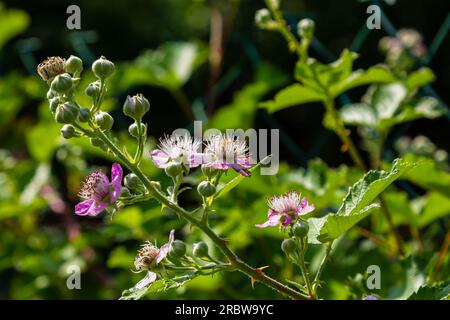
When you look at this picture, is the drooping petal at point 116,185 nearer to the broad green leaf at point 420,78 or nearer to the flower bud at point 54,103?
the flower bud at point 54,103

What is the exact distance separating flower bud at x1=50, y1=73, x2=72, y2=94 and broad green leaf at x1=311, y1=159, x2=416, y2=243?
1.19 ft

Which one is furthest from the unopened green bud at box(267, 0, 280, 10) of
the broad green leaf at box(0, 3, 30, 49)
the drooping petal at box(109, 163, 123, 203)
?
the broad green leaf at box(0, 3, 30, 49)

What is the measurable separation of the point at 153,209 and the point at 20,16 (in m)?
1.22

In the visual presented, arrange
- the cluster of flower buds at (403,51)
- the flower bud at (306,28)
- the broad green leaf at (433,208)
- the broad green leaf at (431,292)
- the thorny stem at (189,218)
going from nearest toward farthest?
the thorny stem at (189,218) → the broad green leaf at (431,292) → the flower bud at (306,28) → the broad green leaf at (433,208) → the cluster of flower buds at (403,51)

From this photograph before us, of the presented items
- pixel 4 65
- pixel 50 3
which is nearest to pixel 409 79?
pixel 4 65

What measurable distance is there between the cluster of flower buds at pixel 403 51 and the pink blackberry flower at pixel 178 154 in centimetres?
87

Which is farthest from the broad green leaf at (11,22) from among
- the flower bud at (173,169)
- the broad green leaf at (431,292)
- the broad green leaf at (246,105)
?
the broad green leaf at (431,292)

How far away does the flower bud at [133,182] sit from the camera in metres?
0.94

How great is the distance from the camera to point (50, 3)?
4461 millimetres

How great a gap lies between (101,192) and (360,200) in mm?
327

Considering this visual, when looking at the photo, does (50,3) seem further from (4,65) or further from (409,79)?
(409,79)

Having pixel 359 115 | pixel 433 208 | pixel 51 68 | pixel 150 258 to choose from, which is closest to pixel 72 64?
pixel 51 68

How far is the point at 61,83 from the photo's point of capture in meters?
0.95

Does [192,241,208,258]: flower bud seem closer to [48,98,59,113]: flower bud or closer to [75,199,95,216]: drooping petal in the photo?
[75,199,95,216]: drooping petal
